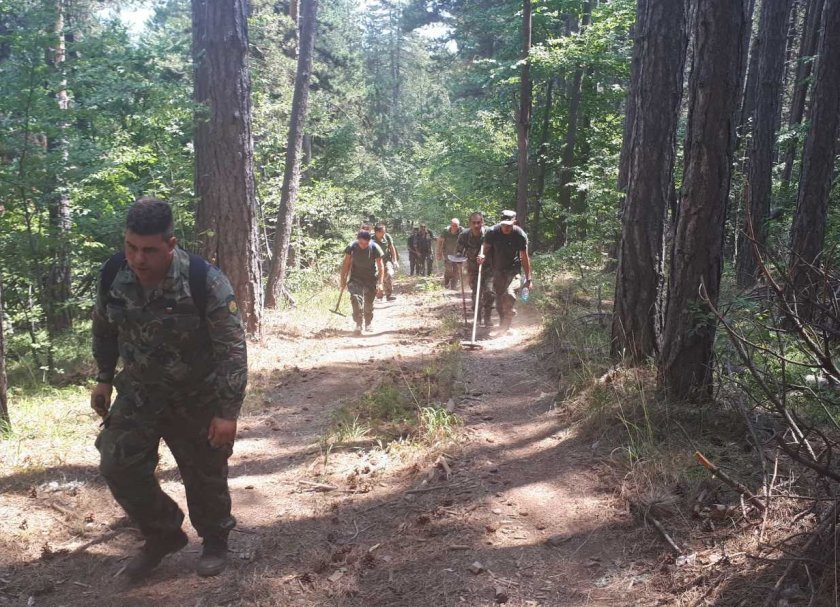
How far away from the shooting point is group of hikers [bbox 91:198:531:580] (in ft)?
10.7

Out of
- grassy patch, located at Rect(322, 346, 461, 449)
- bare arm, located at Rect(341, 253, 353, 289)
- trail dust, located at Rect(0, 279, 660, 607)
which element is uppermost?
bare arm, located at Rect(341, 253, 353, 289)

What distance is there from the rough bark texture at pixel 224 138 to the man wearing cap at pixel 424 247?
13358mm

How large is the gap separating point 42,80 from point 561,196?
16.4 meters

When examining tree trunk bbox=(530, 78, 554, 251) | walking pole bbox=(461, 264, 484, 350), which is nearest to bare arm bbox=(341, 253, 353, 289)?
walking pole bbox=(461, 264, 484, 350)

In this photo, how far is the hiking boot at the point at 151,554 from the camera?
356 centimetres

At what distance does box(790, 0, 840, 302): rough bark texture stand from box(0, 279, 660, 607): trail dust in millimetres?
5002

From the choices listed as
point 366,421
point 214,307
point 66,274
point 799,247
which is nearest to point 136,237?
point 214,307

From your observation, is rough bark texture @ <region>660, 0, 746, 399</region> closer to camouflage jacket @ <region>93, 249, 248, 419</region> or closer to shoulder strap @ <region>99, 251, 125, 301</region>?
camouflage jacket @ <region>93, 249, 248, 419</region>

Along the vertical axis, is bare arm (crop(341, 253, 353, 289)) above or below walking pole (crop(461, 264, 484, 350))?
above

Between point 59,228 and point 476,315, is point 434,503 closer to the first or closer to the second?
point 476,315

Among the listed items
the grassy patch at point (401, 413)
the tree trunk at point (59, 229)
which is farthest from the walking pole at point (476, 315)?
the tree trunk at point (59, 229)

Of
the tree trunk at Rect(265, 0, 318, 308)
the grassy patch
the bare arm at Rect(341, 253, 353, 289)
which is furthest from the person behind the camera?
the tree trunk at Rect(265, 0, 318, 308)

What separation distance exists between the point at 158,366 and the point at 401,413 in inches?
136

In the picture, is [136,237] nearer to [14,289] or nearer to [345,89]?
[14,289]
